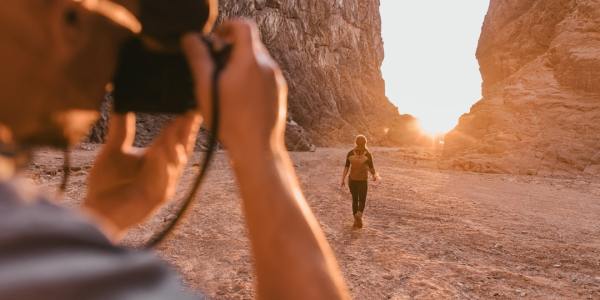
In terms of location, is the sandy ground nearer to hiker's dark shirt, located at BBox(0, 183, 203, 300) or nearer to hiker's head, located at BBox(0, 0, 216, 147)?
hiker's head, located at BBox(0, 0, 216, 147)

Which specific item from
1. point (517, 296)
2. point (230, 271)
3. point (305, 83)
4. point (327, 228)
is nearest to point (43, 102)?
point (230, 271)

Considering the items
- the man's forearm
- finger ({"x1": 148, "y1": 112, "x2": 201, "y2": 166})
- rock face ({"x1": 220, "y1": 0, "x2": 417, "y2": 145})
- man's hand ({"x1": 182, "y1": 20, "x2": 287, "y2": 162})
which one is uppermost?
rock face ({"x1": 220, "y1": 0, "x2": 417, "y2": 145})

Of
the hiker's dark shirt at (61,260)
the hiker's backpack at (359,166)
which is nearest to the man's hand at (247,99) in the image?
the hiker's dark shirt at (61,260)

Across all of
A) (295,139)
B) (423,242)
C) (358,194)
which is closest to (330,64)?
(295,139)

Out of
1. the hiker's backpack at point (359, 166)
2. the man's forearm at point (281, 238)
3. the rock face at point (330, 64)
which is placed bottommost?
the hiker's backpack at point (359, 166)

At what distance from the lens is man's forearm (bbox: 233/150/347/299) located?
2.20ft

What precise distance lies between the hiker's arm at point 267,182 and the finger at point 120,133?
1.38 ft

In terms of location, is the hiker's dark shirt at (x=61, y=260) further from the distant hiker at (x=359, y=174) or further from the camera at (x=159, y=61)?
the distant hiker at (x=359, y=174)

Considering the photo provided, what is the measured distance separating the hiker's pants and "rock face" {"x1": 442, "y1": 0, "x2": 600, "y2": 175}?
43.3 ft

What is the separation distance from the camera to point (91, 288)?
1.49 feet

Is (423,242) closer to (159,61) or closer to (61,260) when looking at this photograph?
(159,61)

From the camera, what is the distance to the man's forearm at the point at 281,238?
670mm

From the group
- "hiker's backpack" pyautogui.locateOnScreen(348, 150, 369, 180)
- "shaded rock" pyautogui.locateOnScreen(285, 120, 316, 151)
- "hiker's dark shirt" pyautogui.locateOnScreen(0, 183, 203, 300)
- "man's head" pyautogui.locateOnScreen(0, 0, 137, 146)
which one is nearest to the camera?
"hiker's dark shirt" pyautogui.locateOnScreen(0, 183, 203, 300)

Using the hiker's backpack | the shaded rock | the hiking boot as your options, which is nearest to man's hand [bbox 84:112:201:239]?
the hiking boot
